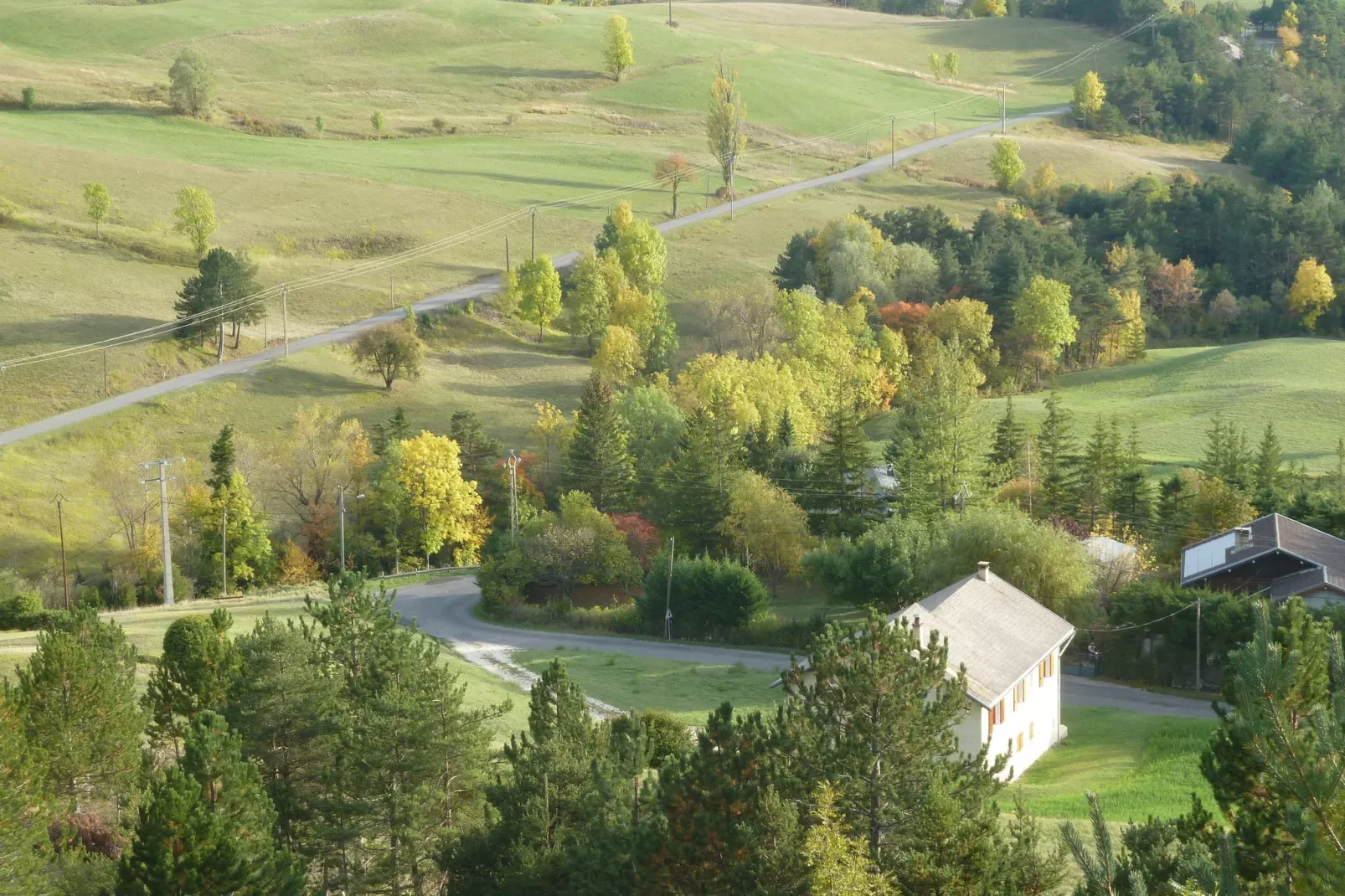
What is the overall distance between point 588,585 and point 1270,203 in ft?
241

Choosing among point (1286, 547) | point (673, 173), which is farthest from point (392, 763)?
point (673, 173)

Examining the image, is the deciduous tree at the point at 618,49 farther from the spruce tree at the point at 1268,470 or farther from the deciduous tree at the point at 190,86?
the spruce tree at the point at 1268,470

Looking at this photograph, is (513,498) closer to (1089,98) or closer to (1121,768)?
(1121,768)

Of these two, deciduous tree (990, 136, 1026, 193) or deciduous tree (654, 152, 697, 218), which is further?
deciduous tree (990, 136, 1026, 193)

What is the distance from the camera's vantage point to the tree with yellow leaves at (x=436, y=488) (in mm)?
68812

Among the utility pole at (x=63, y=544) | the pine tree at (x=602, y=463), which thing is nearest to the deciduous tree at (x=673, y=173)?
the pine tree at (x=602, y=463)

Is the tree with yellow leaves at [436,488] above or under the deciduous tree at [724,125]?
under

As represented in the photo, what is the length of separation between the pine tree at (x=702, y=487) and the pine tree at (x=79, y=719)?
36444 mm

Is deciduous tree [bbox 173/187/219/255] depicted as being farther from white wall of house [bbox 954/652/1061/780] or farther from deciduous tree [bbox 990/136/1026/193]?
deciduous tree [bbox 990/136/1026/193]

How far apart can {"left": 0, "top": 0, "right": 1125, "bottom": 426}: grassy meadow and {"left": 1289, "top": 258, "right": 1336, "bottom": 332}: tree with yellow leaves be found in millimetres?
44299

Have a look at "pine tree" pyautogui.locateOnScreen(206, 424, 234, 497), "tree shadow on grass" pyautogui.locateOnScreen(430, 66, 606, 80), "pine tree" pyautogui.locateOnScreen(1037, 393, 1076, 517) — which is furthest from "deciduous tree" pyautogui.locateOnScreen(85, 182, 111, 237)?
"pine tree" pyautogui.locateOnScreen(1037, 393, 1076, 517)

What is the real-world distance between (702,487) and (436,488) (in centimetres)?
1229

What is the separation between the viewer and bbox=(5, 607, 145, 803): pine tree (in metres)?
28.7

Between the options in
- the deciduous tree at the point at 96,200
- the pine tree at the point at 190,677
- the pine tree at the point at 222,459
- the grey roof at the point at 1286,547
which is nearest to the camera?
the pine tree at the point at 190,677
